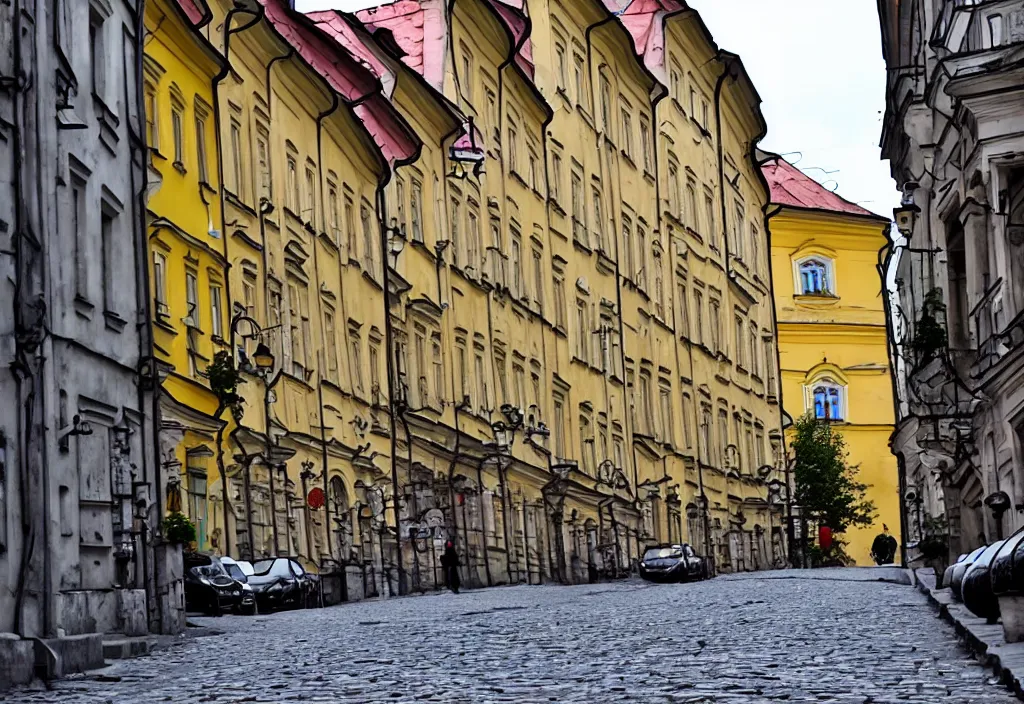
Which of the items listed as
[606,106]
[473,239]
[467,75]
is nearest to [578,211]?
[606,106]

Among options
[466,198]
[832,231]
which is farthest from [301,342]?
[832,231]

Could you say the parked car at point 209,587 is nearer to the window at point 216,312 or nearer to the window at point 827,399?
the window at point 216,312

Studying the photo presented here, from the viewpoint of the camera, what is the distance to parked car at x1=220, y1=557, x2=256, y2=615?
105 ft

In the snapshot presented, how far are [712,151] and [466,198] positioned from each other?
25.1m

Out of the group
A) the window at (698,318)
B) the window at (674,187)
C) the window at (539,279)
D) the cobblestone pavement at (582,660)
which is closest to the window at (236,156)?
the cobblestone pavement at (582,660)

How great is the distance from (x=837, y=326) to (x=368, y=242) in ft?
142

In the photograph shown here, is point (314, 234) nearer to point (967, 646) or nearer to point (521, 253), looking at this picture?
point (521, 253)

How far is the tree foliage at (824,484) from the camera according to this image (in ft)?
258

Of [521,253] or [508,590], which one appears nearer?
[508,590]

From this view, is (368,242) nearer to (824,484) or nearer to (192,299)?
(192,299)

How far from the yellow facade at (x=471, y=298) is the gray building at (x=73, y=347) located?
5730 mm

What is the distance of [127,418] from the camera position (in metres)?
25.0

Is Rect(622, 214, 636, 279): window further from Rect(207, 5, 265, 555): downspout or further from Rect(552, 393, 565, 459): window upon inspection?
Rect(207, 5, 265, 555): downspout

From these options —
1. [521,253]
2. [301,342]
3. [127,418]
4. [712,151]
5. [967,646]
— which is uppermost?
[712,151]
